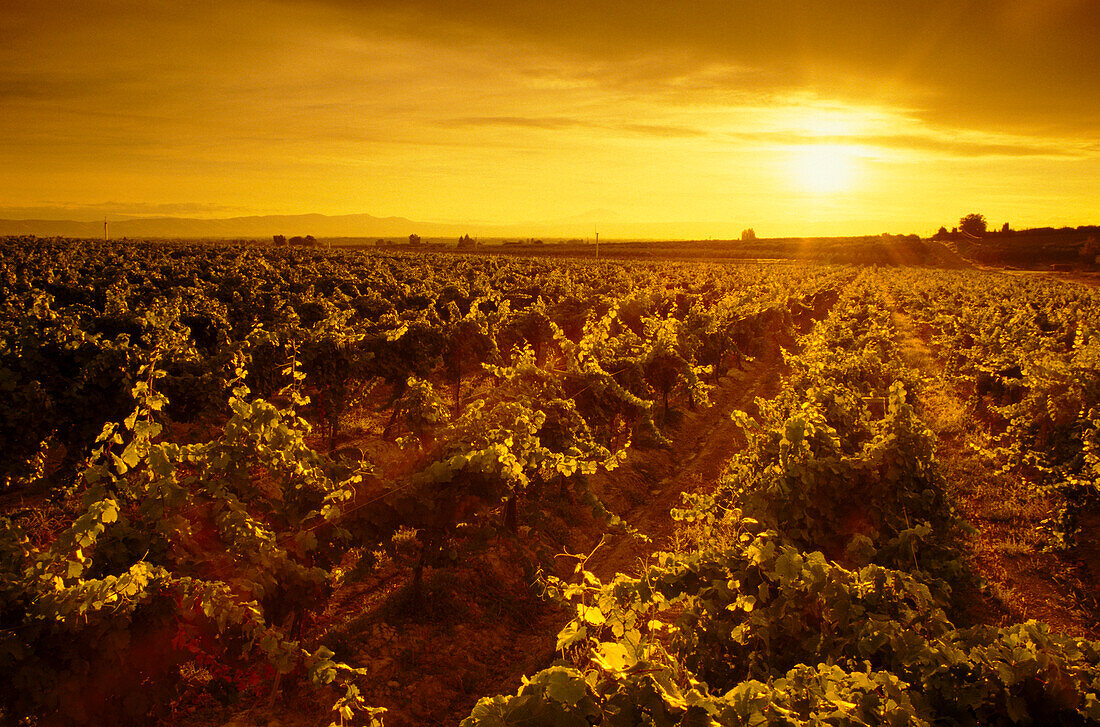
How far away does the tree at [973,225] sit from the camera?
12281 centimetres

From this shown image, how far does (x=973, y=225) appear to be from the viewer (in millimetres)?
125000

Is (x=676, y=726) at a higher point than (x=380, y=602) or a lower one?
higher

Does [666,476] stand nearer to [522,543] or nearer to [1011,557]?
[522,543]

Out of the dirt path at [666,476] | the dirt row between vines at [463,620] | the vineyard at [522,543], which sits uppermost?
the vineyard at [522,543]

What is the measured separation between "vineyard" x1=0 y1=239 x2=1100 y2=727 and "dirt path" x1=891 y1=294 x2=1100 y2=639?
6 cm

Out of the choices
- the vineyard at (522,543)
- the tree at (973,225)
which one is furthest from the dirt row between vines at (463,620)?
the tree at (973,225)

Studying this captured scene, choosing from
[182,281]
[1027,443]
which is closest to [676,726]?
[1027,443]

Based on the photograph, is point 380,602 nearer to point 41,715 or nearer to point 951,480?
point 41,715

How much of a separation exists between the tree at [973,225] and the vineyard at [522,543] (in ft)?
458

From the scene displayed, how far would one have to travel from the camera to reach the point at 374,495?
6.09 metres

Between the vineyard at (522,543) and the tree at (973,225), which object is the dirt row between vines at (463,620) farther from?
the tree at (973,225)

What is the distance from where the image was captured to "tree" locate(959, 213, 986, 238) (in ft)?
403

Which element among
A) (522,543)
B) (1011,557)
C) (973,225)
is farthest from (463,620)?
(973,225)

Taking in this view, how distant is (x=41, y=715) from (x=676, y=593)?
4456 mm
